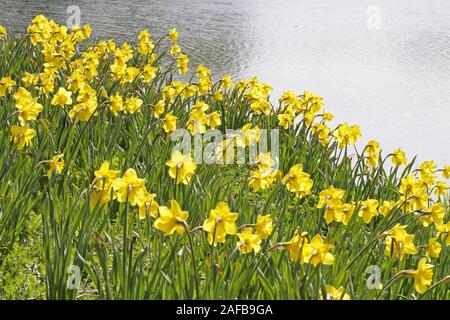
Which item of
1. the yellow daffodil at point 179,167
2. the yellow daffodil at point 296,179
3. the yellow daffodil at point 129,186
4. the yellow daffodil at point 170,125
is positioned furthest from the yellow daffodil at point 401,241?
the yellow daffodil at point 170,125

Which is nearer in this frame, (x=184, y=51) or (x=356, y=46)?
(x=184, y=51)

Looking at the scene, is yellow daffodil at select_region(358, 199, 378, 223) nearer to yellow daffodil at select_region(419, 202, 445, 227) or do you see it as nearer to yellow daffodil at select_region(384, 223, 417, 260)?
yellow daffodil at select_region(419, 202, 445, 227)

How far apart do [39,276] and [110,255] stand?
0.32 meters

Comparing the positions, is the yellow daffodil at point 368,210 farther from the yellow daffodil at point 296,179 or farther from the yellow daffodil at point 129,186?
the yellow daffodil at point 129,186

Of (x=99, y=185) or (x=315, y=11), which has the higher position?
(x=315, y=11)

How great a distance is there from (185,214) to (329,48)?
6.91 m

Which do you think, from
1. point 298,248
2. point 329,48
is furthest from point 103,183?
point 329,48

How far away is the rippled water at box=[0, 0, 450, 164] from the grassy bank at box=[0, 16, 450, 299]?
181 cm

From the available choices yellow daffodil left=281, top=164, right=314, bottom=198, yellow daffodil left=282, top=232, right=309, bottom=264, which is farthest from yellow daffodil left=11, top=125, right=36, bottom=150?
yellow daffodil left=282, top=232, right=309, bottom=264

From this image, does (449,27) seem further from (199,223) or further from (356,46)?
(199,223)

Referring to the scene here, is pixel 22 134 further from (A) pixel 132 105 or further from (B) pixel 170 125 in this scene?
(A) pixel 132 105

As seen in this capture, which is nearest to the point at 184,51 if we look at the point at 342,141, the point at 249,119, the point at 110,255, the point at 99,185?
the point at 249,119

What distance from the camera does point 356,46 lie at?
8.66 meters

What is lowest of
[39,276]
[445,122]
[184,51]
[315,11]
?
[39,276]
